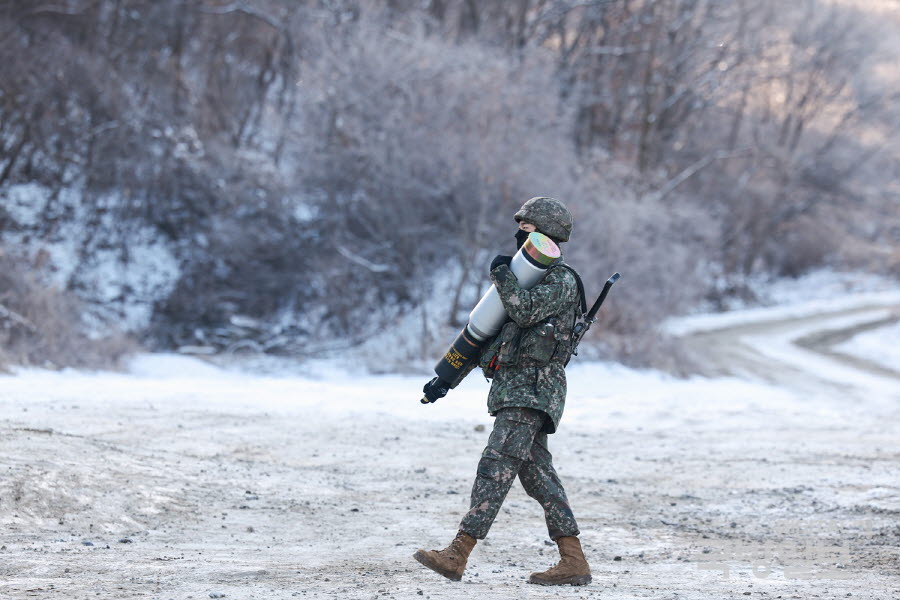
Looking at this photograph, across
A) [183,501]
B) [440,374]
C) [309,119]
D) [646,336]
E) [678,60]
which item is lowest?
[183,501]

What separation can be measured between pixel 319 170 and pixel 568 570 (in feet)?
64.8

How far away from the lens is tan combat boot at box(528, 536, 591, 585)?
4.98 m

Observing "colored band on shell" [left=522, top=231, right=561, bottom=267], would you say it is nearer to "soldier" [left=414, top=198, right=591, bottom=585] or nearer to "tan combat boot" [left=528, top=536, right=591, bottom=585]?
"soldier" [left=414, top=198, right=591, bottom=585]

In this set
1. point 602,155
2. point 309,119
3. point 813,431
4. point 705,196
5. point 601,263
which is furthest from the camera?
point 705,196

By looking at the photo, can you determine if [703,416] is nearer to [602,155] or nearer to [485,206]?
[485,206]

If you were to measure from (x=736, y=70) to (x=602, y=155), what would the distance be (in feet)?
41.3

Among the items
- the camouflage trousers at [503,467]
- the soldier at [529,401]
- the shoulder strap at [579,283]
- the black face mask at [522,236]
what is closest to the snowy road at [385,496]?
the soldier at [529,401]

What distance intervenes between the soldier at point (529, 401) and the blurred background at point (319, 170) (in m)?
11.3

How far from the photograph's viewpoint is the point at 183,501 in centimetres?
650

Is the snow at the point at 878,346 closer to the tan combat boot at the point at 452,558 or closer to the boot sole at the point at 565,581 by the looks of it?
the boot sole at the point at 565,581

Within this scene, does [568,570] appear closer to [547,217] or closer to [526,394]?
[526,394]

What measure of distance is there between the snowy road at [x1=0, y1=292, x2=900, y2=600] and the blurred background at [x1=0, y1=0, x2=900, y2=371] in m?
5.68

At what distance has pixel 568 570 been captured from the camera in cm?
499

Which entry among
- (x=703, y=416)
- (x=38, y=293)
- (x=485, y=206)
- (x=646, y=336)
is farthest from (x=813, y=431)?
(x=38, y=293)
